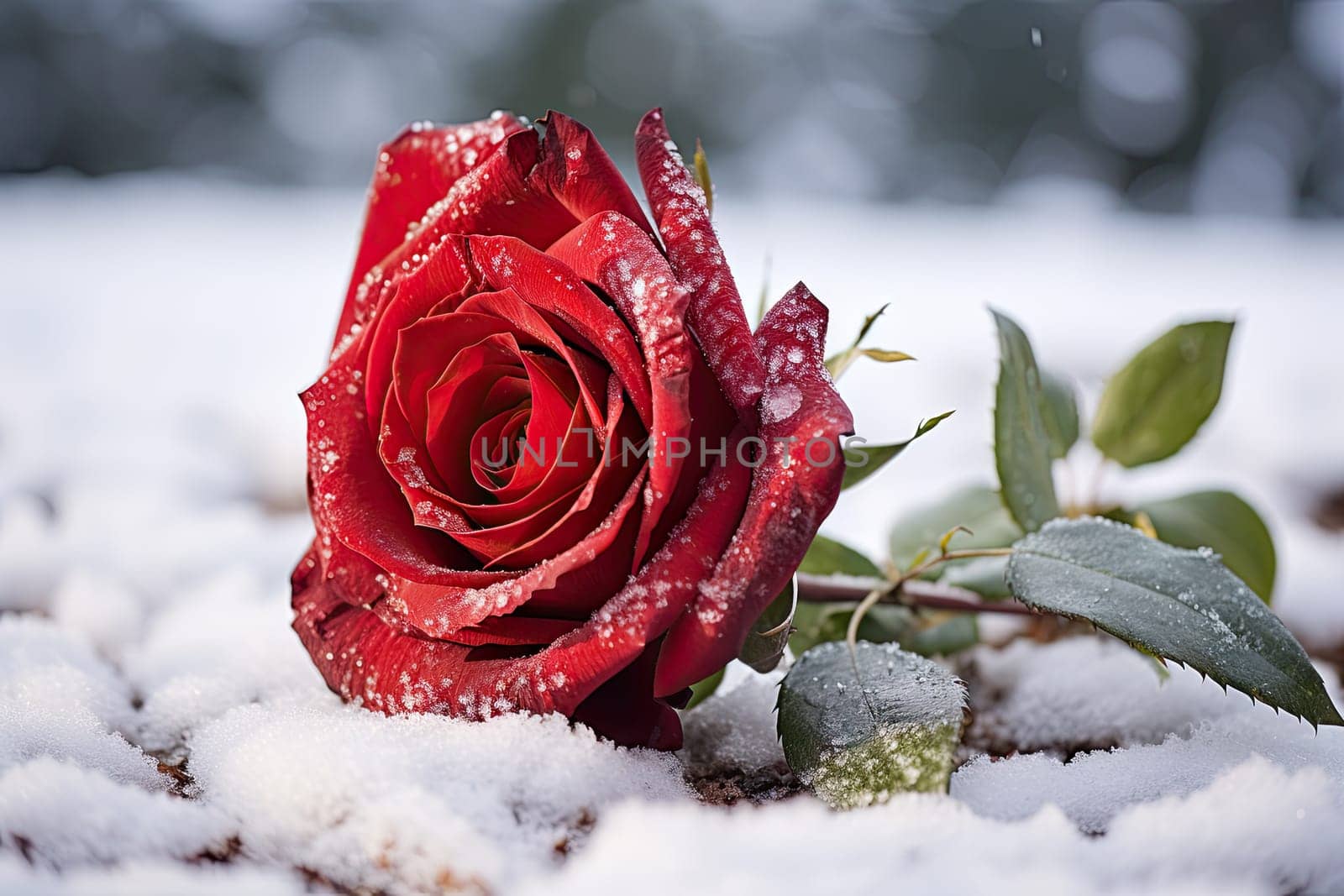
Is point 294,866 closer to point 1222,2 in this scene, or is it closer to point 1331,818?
point 1331,818

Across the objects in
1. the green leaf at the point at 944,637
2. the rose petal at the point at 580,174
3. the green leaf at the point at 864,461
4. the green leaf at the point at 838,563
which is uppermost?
the rose petal at the point at 580,174

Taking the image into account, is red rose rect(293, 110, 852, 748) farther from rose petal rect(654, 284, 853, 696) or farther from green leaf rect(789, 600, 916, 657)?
green leaf rect(789, 600, 916, 657)

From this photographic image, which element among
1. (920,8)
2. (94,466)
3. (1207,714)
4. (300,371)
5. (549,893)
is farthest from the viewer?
(920,8)

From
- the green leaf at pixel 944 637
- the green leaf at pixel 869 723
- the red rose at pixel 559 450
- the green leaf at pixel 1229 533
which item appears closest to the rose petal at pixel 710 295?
the red rose at pixel 559 450

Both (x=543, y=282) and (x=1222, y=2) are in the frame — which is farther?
(x=1222, y=2)

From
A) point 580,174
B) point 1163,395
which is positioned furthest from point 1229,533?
point 580,174

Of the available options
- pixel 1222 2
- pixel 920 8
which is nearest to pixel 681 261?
pixel 920 8

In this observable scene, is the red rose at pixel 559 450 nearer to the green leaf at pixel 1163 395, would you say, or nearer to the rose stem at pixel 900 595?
the rose stem at pixel 900 595
